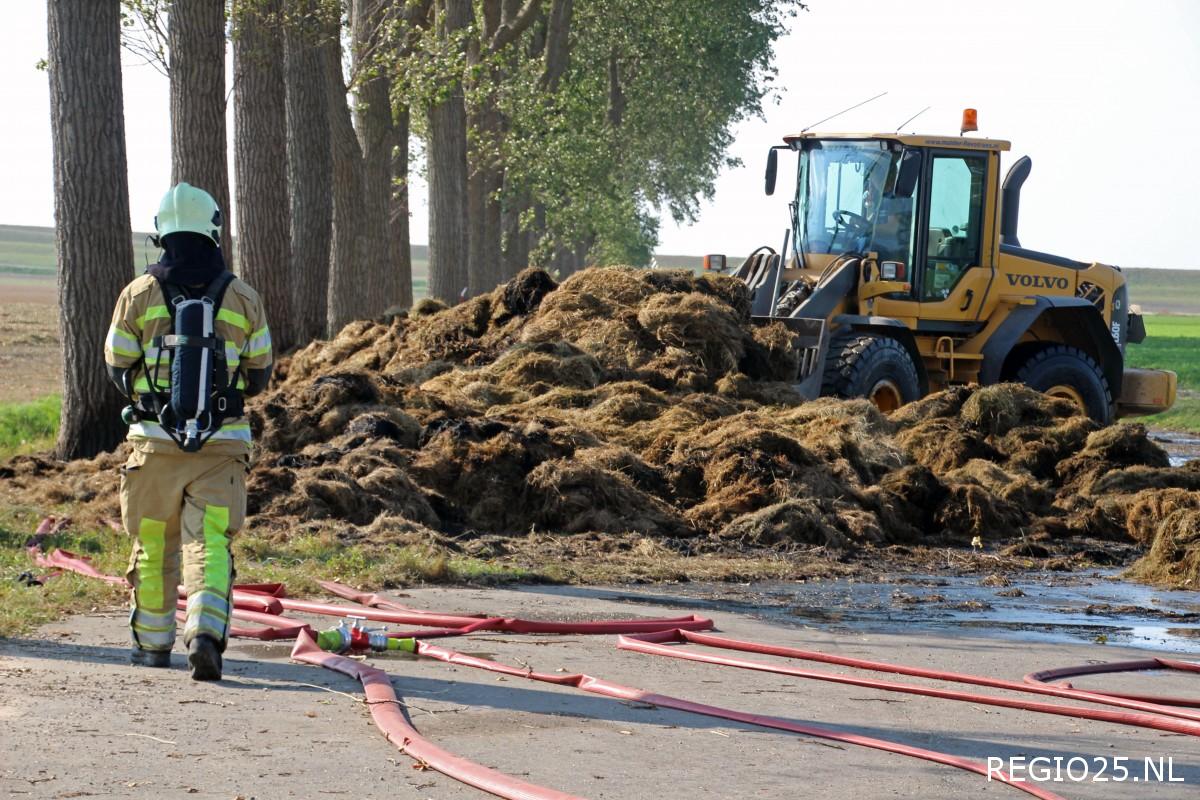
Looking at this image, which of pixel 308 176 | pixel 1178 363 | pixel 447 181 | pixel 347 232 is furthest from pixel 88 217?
pixel 1178 363

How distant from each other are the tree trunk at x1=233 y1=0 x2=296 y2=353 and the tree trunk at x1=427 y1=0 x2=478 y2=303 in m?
7.38

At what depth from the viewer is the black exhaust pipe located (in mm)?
19859

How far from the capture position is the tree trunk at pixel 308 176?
834 inches

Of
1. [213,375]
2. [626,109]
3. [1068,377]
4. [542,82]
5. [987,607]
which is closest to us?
[213,375]

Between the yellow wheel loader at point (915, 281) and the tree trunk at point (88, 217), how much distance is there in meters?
7.07

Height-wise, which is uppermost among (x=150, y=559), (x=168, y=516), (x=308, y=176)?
(x=308, y=176)

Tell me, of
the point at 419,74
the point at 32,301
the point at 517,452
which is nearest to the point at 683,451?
the point at 517,452

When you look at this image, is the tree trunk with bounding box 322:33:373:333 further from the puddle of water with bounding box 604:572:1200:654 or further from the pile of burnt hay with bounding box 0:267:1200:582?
the puddle of water with bounding box 604:572:1200:654

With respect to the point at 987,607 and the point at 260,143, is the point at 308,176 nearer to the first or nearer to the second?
the point at 260,143

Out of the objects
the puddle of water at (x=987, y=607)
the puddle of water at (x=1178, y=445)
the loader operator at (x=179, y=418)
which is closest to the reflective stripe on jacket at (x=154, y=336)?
the loader operator at (x=179, y=418)

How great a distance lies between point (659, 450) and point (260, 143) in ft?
27.2

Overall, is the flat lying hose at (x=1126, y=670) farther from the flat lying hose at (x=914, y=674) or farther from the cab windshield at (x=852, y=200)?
the cab windshield at (x=852, y=200)

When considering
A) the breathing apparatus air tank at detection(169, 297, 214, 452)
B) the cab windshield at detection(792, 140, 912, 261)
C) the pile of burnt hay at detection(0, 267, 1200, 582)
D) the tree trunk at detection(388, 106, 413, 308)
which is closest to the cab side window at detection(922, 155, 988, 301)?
the cab windshield at detection(792, 140, 912, 261)

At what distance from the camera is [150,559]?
7.15 metres
